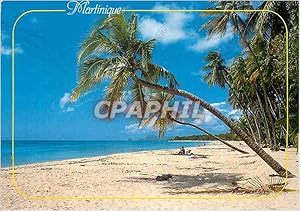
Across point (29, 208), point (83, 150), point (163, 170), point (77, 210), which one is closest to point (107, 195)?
point (77, 210)

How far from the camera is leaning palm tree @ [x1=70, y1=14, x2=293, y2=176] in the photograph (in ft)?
16.7

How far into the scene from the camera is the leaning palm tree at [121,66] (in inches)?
200

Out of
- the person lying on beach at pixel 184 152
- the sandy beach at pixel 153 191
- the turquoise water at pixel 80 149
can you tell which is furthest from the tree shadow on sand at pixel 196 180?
the person lying on beach at pixel 184 152

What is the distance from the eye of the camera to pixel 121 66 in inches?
214

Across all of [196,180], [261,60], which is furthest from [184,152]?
[196,180]

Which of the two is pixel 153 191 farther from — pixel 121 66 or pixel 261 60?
pixel 261 60

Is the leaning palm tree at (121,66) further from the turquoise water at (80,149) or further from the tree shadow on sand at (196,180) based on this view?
the turquoise water at (80,149)

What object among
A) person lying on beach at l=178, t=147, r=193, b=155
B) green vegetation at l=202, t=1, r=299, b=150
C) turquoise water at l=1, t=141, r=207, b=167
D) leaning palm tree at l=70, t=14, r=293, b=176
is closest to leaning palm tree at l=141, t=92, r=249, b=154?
leaning palm tree at l=70, t=14, r=293, b=176

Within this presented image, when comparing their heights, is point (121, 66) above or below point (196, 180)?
above

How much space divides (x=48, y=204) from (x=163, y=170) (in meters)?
3.22

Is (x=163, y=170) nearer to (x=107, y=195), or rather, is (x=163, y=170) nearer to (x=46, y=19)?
(x=107, y=195)

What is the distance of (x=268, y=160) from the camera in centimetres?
567

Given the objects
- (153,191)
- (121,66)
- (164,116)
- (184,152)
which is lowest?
(153,191)

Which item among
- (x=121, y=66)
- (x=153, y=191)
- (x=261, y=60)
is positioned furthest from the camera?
(x=261, y=60)
